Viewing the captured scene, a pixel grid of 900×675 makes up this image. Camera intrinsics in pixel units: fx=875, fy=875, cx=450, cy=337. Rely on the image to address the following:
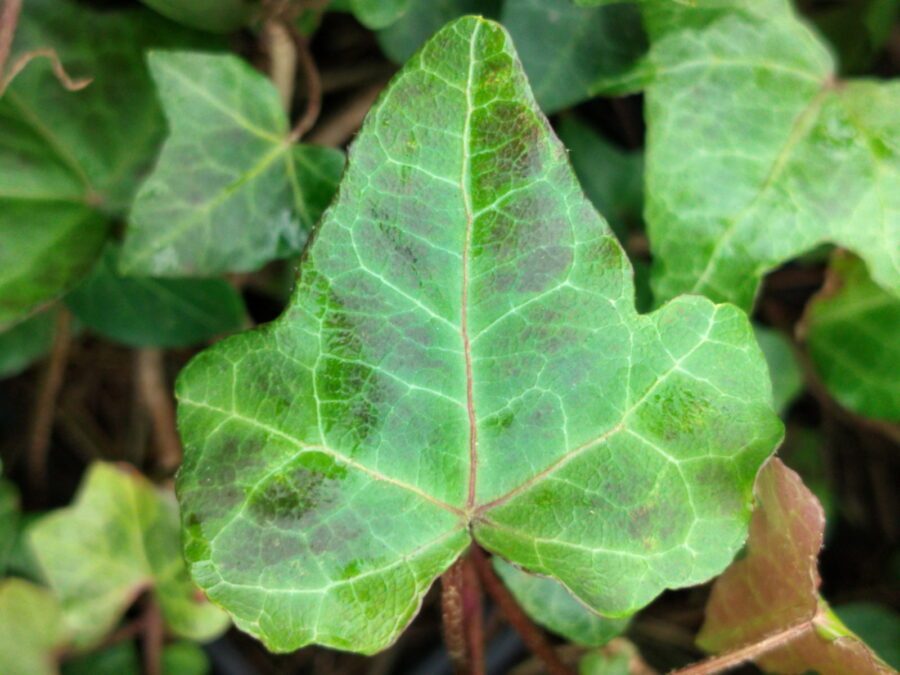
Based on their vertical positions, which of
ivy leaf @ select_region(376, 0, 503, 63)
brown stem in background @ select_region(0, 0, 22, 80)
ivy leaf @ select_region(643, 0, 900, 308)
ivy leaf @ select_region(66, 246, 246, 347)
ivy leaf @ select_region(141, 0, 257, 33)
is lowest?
ivy leaf @ select_region(66, 246, 246, 347)

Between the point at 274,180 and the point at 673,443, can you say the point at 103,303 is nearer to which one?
the point at 274,180

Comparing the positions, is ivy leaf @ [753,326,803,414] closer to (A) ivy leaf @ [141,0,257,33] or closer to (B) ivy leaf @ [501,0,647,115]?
(B) ivy leaf @ [501,0,647,115]

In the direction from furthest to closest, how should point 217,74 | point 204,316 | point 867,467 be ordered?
point 867,467 → point 204,316 → point 217,74

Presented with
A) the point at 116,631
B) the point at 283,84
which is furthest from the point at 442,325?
the point at 116,631

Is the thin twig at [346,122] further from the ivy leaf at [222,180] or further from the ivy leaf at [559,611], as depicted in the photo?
the ivy leaf at [559,611]

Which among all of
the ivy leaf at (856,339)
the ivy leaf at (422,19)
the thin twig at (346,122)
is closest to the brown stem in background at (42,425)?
the thin twig at (346,122)

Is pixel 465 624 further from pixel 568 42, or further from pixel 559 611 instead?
pixel 568 42

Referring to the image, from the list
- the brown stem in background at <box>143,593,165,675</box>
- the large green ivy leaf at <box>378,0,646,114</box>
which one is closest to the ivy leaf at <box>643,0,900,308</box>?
the large green ivy leaf at <box>378,0,646,114</box>
